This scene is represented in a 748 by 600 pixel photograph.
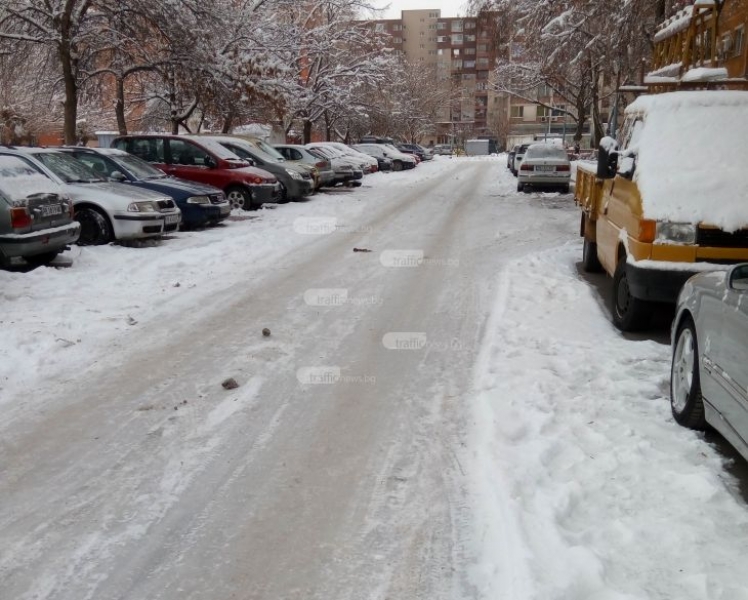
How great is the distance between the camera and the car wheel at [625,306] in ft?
21.1

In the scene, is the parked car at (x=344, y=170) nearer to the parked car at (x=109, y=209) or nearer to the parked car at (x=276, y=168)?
the parked car at (x=276, y=168)

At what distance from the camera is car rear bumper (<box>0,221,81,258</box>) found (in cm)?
858

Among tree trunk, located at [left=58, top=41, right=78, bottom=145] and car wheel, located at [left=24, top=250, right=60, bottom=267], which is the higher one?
tree trunk, located at [left=58, top=41, right=78, bottom=145]

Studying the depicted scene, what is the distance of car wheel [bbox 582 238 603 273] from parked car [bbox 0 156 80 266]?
7.19 meters

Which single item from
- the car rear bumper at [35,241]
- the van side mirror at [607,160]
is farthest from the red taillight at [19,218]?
the van side mirror at [607,160]

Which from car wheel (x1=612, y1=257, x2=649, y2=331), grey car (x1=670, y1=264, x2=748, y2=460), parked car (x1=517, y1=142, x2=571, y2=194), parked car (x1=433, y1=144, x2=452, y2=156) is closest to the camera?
grey car (x1=670, y1=264, x2=748, y2=460)

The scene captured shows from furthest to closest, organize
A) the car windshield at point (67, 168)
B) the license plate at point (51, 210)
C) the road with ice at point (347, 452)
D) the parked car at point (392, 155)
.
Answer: the parked car at point (392, 155) → the car windshield at point (67, 168) → the license plate at point (51, 210) → the road with ice at point (347, 452)

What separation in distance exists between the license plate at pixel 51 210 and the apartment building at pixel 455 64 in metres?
96.5

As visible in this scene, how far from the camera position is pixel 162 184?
42.3ft

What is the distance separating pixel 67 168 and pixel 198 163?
463 centimetres

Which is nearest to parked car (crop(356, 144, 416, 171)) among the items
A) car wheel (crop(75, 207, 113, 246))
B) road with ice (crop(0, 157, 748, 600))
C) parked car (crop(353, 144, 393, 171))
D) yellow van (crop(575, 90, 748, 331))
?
parked car (crop(353, 144, 393, 171))

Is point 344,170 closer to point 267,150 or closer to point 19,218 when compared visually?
point 267,150

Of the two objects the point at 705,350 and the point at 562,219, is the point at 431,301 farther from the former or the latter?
the point at 562,219

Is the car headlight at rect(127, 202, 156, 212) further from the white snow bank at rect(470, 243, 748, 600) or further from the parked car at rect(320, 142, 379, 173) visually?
the parked car at rect(320, 142, 379, 173)
